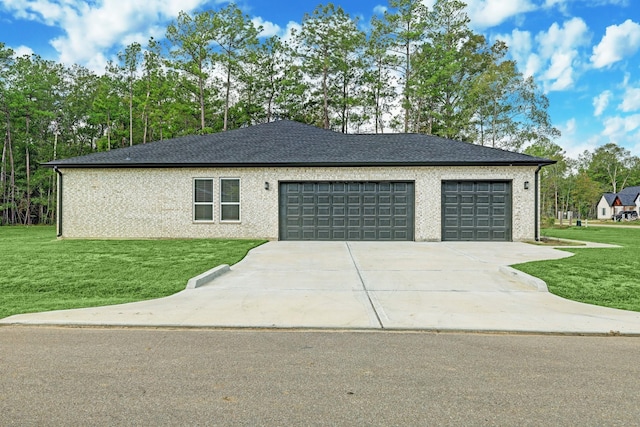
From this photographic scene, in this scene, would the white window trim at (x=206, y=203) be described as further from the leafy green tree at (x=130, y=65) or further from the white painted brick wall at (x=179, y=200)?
the leafy green tree at (x=130, y=65)

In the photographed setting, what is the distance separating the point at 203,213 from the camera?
15.6m

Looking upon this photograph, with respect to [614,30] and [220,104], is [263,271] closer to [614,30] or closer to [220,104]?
[614,30]

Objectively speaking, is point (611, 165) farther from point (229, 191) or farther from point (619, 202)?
point (229, 191)

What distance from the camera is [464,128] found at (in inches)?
1238

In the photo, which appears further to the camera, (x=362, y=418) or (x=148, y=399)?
(x=148, y=399)

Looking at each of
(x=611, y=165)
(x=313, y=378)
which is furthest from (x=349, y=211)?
(x=611, y=165)

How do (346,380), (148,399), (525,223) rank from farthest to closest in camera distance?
(525,223) < (346,380) < (148,399)

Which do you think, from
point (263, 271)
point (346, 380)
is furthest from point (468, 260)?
point (346, 380)

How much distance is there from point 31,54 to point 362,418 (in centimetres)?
4084

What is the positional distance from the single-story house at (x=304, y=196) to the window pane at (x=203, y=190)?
40mm

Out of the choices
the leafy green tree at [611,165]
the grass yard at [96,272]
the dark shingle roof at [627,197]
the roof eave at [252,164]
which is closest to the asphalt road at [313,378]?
the grass yard at [96,272]

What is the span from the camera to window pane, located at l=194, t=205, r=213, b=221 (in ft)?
51.2

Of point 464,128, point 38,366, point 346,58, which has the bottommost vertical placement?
point 38,366

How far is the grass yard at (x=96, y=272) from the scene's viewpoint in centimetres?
626
